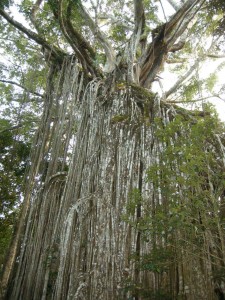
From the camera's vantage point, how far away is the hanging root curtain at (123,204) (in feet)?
7.47

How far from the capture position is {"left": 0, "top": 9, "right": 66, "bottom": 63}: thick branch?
511cm

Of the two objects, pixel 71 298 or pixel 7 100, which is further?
pixel 7 100

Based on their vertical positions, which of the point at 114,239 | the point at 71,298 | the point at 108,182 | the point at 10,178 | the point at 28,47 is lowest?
the point at 71,298

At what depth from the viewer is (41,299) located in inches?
129

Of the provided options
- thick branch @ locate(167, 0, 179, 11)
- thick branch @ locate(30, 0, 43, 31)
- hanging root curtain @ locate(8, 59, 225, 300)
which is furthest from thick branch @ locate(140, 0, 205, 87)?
thick branch @ locate(30, 0, 43, 31)

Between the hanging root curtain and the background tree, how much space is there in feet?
0.04

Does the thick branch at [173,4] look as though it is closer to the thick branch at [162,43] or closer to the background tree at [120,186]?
the background tree at [120,186]

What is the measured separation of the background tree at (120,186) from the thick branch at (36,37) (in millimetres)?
34

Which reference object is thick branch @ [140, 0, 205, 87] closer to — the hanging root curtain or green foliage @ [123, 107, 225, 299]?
the hanging root curtain

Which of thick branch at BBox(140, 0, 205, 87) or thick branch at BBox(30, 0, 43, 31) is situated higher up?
thick branch at BBox(30, 0, 43, 31)

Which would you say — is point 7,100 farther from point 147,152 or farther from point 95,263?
point 95,263

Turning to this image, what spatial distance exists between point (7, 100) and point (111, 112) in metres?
3.82

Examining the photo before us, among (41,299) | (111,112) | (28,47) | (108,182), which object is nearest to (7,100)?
(28,47)

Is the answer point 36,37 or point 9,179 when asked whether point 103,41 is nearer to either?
point 36,37
